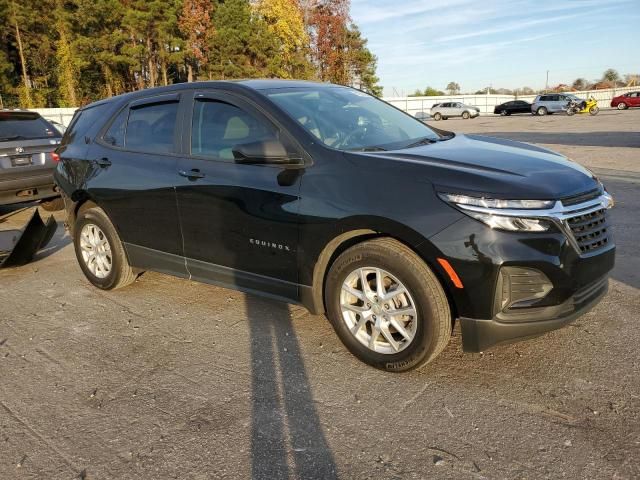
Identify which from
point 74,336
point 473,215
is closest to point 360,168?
point 473,215

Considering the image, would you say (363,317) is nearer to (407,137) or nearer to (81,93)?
(407,137)

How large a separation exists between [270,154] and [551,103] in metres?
44.0

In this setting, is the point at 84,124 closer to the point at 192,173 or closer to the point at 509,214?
the point at 192,173

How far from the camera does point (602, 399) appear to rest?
110 inches

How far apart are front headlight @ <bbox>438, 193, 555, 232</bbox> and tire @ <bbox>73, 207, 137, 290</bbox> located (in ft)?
10.6

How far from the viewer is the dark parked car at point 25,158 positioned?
771 centimetres

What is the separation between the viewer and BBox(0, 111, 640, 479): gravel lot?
2416 millimetres

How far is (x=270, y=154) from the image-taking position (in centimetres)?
336

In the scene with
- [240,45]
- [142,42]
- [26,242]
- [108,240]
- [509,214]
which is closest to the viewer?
[509,214]

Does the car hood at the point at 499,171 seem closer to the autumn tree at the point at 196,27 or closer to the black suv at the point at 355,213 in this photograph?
the black suv at the point at 355,213

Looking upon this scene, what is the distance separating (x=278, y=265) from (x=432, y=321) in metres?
A: 1.14

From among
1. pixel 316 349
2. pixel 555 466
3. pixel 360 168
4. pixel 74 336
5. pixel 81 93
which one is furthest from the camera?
pixel 81 93

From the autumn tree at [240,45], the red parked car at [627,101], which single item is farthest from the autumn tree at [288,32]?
the red parked car at [627,101]

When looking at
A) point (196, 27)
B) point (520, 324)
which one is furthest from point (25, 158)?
point (196, 27)
